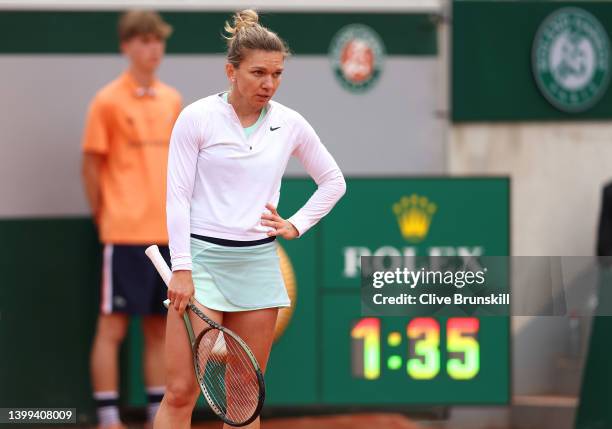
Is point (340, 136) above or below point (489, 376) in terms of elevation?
above

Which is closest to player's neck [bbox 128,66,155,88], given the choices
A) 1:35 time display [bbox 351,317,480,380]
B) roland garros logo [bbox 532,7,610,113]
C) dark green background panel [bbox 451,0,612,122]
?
1:35 time display [bbox 351,317,480,380]

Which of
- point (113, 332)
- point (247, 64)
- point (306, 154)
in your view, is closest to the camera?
point (247, 64)

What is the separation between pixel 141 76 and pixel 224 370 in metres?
2.76

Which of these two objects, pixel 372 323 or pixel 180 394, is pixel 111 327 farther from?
pixel 180 394

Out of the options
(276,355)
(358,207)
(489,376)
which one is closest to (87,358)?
(276,355)

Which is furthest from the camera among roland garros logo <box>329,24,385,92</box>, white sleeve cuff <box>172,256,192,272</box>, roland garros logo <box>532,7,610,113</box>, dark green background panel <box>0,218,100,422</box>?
roland garros logo <box>532,7,610,113</box>

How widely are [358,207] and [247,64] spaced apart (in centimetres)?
290

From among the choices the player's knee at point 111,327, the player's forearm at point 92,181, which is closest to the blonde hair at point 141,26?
the player's forearm at point 92,181

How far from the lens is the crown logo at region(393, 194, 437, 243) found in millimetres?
7703

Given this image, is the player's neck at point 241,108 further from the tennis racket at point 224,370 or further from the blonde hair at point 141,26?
the blonde hair at point 141,26

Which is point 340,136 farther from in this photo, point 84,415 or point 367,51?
point 84,415

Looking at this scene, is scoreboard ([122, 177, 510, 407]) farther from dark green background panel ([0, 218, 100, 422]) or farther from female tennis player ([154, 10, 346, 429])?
female tennis player ([154, 10, 346, 429])

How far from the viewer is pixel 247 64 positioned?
4859mm

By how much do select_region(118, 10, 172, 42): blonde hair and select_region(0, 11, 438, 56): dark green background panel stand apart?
1.51 ft
